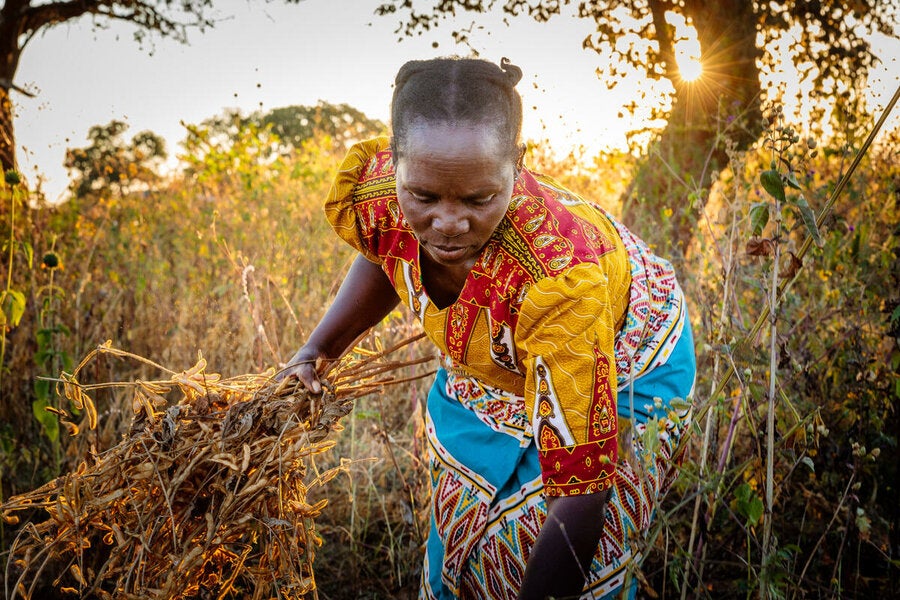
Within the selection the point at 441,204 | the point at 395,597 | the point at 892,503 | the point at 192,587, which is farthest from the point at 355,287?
the point at 892,503

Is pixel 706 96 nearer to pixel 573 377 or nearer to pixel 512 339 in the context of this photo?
pixel 512 339

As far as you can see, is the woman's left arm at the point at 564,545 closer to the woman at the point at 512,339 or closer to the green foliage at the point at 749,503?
the woman at the point at 512,339

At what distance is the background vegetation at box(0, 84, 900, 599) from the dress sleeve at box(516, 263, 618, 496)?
0.60 ft

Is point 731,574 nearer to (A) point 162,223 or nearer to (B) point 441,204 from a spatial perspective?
(B) point 441,204

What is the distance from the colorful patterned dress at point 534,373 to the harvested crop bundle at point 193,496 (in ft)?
1.22

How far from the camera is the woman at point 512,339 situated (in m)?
1.27

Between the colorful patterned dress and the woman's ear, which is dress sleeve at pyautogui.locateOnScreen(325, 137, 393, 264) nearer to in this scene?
the colorful patterned dress

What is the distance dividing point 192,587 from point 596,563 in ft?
3.22

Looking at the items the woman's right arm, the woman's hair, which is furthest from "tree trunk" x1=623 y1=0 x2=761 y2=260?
the woman's hair

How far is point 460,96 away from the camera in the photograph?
1298 millimetres

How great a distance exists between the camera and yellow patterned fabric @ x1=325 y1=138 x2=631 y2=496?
4.09ft

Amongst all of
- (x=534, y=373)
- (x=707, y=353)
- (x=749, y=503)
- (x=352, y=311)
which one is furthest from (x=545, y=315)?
(x=707, y=353)

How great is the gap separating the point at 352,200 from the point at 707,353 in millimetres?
1550

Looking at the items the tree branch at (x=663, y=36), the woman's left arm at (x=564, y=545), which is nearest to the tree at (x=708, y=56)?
the tree branch at (x=663, y=36)
